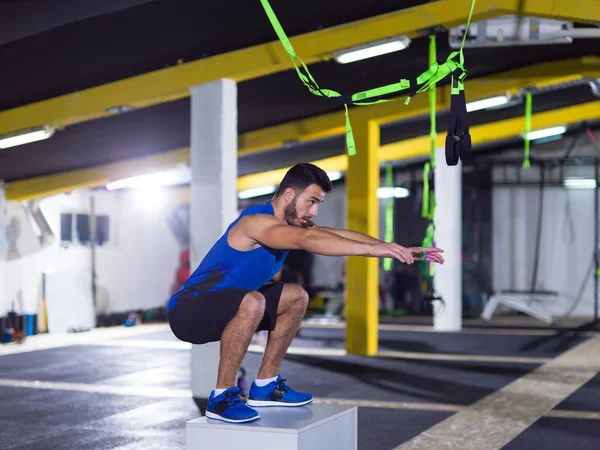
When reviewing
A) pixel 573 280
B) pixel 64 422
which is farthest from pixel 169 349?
pixel 573 280

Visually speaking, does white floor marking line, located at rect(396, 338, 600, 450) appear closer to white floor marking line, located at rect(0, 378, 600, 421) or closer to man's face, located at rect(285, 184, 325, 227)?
white floor marking line, located at rect(0, 378, 600, 421)

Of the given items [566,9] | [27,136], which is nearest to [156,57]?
[27,136]

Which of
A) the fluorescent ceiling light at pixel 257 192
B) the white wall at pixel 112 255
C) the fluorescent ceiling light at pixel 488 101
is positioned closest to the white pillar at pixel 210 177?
the fluorescent ceiling light at pixel 488 101

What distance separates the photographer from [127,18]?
6.36 meters

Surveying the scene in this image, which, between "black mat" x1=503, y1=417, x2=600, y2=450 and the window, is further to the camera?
the window

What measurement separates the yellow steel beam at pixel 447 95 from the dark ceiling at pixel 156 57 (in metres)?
0.12

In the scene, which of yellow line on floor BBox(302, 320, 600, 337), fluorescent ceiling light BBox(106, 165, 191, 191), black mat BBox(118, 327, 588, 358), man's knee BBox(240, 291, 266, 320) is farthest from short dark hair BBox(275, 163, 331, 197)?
fluorescent ceiling light BBox(106, 165, 191, 191)

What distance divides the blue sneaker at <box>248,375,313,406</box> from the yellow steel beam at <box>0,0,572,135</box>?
3823mm

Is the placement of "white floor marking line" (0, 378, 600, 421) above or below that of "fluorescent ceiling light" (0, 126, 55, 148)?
below

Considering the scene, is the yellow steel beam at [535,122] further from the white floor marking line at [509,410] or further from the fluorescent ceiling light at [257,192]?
the fluorescent ceiling light at [257,192]

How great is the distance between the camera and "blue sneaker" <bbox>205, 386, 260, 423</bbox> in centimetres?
376

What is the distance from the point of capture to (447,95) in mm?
10031

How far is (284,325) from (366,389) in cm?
365

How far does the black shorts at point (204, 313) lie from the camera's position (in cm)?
390
